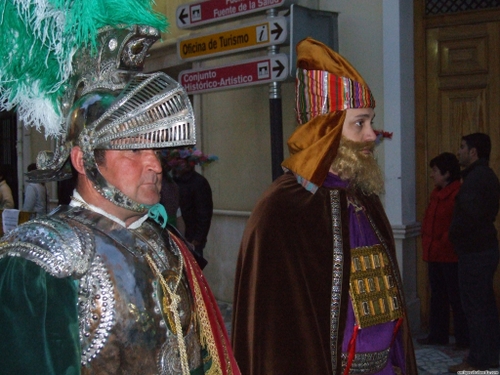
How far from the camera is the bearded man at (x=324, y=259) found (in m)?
3.12

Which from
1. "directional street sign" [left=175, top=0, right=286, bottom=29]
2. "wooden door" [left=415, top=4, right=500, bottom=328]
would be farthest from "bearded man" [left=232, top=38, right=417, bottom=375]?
"wooden door" [left=415, top=4, right=500, bottom=328]

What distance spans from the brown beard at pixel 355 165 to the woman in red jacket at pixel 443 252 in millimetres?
2870

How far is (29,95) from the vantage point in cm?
214

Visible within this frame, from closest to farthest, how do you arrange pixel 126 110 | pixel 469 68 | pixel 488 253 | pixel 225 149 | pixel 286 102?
pixel 126 110, pixel 488 253, pixel 469 68, pixel 286 102, pixel 225 149

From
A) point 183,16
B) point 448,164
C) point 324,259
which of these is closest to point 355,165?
point 324,259

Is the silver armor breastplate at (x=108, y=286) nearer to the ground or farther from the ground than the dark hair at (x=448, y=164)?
nearer to the ground

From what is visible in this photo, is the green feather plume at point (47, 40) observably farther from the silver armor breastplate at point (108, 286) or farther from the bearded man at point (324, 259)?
the bearded man at point (324, 259)

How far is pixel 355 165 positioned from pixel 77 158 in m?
1.70

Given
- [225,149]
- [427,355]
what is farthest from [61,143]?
[225,149]

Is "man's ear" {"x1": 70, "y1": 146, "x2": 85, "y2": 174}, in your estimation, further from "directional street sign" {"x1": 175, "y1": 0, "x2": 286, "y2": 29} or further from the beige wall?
the beige wall

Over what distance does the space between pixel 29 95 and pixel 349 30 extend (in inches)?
203

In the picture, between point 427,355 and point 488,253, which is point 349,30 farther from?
point 427,355

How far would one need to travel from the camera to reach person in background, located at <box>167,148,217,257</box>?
23.1 ft

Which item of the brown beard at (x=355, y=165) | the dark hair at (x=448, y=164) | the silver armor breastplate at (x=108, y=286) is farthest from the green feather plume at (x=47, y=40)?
the dark hair at (x=448, y=164)
